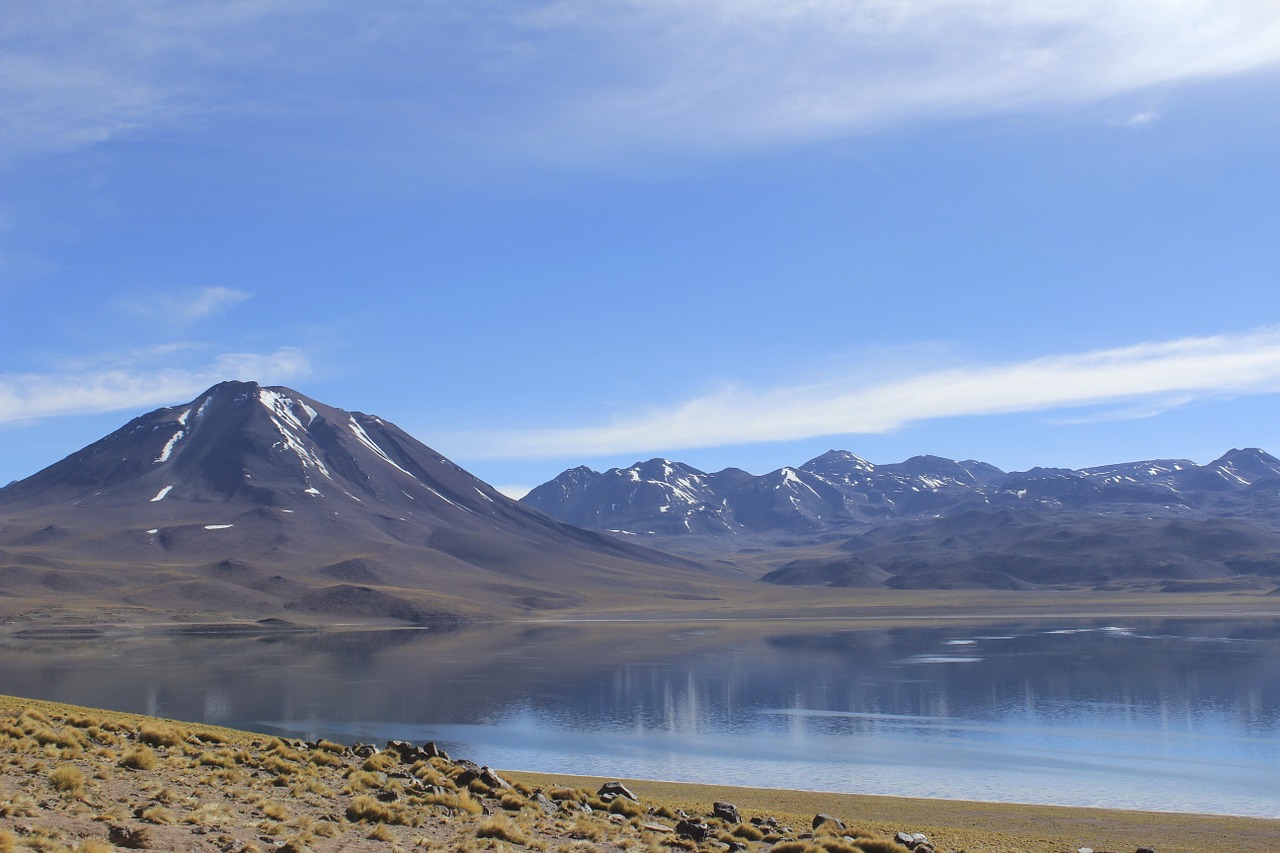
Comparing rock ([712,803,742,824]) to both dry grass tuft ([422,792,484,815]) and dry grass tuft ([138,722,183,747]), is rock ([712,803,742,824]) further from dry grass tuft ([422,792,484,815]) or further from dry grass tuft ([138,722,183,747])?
dry grass tuft ([138,722,183,747])

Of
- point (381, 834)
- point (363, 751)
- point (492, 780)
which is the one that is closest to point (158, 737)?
point (363, 751)

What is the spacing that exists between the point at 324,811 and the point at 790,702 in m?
50.8

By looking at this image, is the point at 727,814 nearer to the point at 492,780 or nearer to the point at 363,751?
the point at 492,780

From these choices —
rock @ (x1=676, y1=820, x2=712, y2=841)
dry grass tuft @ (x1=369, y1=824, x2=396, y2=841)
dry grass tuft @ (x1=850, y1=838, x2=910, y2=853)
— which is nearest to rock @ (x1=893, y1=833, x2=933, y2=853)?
dry grass tuft @ (x1=850, y1=838, x2=910, y2=853)

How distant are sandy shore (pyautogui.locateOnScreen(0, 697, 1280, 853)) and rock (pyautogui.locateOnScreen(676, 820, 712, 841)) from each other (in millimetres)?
158

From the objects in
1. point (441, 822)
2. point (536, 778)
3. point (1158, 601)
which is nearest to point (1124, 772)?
point (536, 778)

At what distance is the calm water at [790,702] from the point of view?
43669mm

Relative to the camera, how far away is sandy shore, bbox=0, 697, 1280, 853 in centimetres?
1653

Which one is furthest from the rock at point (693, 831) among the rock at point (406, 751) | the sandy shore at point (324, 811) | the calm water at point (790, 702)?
the calm water at point (790, 702)

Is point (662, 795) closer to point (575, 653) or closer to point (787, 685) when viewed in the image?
point (787, 685)

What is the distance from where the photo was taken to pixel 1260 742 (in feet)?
166

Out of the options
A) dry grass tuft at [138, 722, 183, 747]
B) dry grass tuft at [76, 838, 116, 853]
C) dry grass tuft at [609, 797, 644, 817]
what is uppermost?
dry grass tuft at [76, 838, 116, 853]

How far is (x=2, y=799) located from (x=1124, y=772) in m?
41.1

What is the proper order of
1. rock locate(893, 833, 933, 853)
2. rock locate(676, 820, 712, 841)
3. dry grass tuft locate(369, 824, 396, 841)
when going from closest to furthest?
dry grass tuft locate(369, 824, 396, 841), rock locate(676, 820, 712, 841), rock locate(893, 833, 933, 853)
